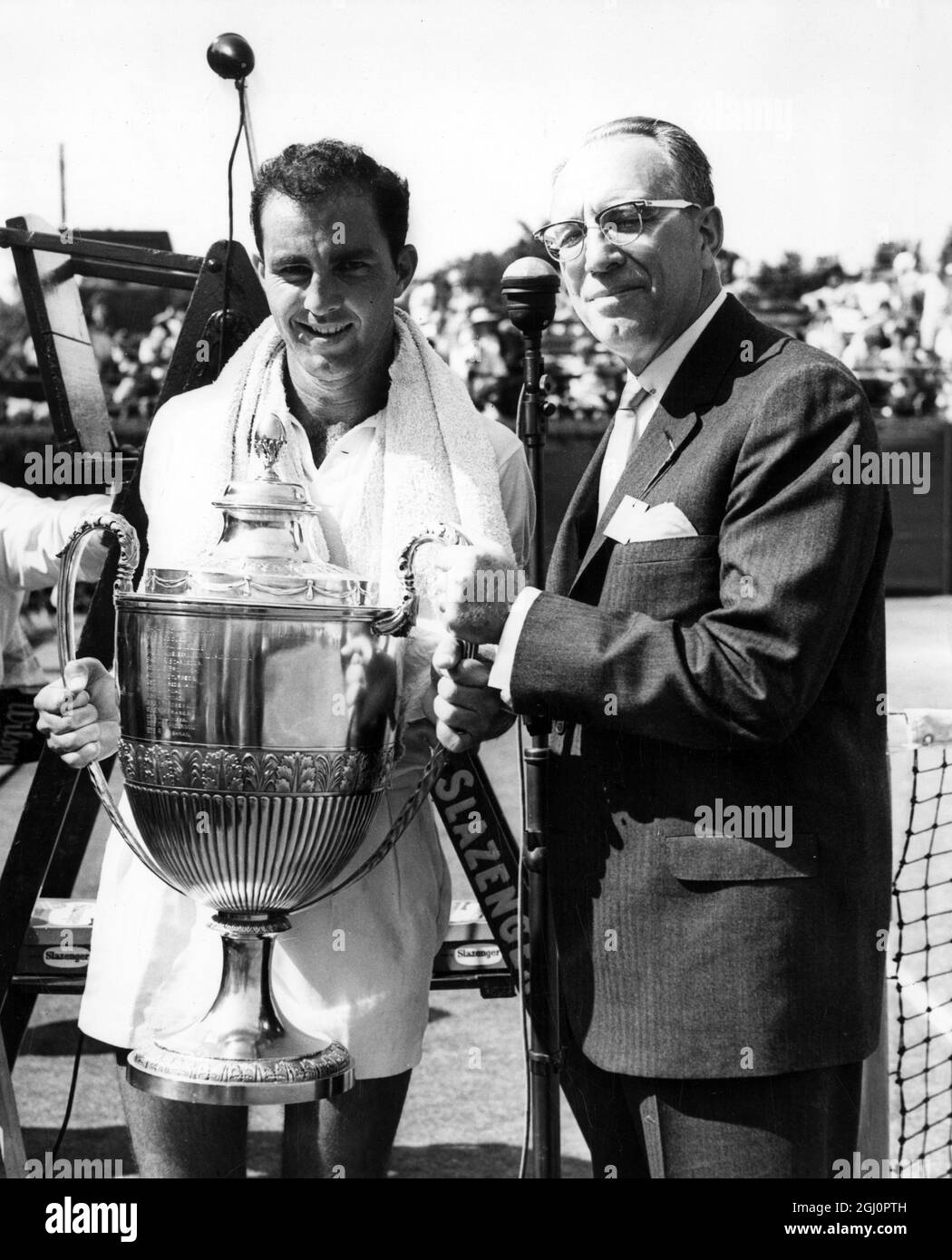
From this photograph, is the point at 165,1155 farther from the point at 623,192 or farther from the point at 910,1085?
the point at 910,1085

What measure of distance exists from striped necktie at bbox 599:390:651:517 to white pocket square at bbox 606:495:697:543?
0.11 m

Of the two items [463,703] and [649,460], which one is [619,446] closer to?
[649,460]

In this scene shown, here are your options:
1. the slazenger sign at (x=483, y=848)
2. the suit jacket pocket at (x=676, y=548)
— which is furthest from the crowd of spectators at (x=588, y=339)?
the suit jacket pocket at (x=676, y=548)

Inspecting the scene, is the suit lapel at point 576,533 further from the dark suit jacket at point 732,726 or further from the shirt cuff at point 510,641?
the shirt cuff at point 510,641

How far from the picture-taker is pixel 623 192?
1964mm

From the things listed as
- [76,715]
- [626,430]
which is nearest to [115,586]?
[76,715]

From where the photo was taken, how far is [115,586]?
2166 mm

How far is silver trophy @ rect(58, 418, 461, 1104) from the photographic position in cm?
199

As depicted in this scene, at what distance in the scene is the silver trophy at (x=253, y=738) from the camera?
6.52 ft

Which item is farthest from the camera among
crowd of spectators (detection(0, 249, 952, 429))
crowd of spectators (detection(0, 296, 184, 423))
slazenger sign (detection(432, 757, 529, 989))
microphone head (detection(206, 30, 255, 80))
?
crowd of spectators (detection(0, 296, 184, 423))

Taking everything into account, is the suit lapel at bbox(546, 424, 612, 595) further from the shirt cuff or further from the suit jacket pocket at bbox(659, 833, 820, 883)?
the suit jacket pocket at bbox(659, 833, 820, 883)

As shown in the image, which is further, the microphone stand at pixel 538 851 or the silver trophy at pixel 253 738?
the microphone stand at pixel 538 851

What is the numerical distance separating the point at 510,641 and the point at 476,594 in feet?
0.26

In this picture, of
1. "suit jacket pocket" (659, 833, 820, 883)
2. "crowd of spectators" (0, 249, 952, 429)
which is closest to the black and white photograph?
"suit jacket pocket" (659, 833, 820, 883)
